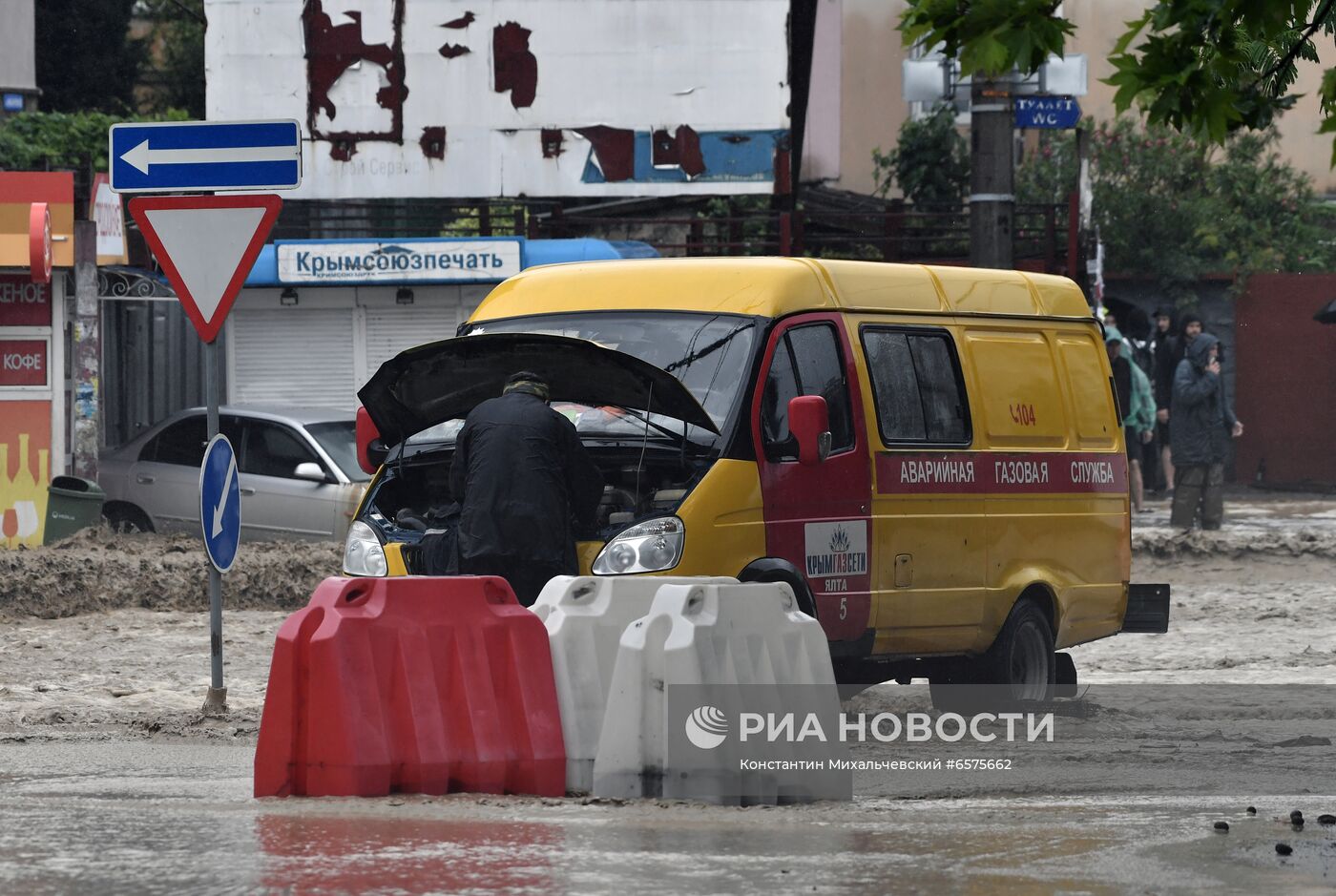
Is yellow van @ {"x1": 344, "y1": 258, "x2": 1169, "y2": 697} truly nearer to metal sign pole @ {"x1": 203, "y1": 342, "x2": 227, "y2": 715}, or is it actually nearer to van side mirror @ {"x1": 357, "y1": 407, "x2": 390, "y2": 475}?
van side mirror @ {"x1": 357, "y1": 407, "x2": 390, "y2": 475}

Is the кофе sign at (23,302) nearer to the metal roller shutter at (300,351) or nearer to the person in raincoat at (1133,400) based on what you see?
the metal roller shutter at (300,351)

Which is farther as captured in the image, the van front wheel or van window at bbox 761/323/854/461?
the van front wheel

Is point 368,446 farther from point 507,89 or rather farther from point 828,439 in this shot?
point 507,89

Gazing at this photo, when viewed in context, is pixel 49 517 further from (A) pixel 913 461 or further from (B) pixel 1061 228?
(B) pixel 1061 228

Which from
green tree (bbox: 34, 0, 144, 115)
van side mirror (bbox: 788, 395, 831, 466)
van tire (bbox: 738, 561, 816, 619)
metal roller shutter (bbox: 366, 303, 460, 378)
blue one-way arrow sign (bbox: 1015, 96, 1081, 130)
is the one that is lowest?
van tire (bbox: 738, 561, 816, 619)

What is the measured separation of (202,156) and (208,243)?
0.49 meters

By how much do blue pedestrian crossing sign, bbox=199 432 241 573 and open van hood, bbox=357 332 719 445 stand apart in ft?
2.33

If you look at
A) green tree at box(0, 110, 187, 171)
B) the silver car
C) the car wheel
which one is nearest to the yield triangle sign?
the silver car

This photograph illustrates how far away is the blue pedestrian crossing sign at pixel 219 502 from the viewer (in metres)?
9.37

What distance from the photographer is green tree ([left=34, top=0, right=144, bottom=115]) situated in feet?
127

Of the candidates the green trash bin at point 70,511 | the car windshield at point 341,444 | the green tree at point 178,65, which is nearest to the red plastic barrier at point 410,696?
the car windshield at point 341,444

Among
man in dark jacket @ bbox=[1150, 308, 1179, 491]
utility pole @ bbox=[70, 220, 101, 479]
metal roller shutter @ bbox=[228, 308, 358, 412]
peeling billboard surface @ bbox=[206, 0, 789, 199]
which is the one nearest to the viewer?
utility pole @ bbox=[70, 220, 101, 479]

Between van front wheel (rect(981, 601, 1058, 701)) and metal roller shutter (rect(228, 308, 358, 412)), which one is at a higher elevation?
metal roller shutter (rect(228, 308, 358, 412))

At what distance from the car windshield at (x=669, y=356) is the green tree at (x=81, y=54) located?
100 ft
